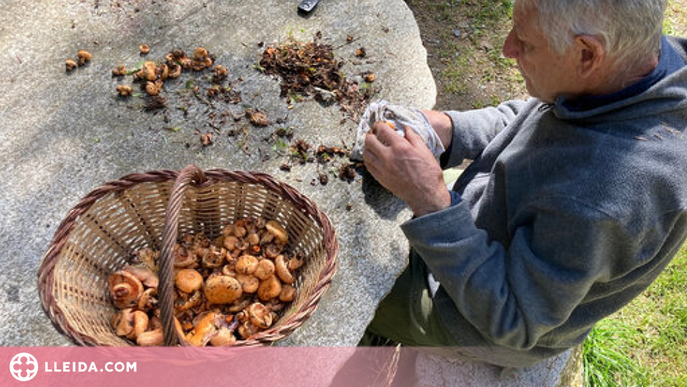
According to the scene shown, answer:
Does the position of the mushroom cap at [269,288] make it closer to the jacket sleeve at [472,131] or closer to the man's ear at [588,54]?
the jacket sleeve at [472,131]

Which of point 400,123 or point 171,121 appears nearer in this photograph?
point 400,123

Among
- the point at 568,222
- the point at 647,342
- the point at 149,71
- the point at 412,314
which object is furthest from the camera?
the point at 647,342

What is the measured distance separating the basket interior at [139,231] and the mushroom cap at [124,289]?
6cm

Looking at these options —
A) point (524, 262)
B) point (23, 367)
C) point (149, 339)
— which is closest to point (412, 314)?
point (524, 262)

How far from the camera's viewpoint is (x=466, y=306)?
167cm

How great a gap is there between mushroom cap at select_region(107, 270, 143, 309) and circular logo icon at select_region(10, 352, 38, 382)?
33 cm

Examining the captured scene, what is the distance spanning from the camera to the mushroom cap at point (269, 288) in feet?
6.11

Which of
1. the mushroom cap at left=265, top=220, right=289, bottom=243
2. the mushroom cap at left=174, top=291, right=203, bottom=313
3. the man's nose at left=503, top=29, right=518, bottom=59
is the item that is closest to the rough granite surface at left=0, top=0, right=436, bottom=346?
the mushroom cap at left=265, top=220, right=289, bottom=243

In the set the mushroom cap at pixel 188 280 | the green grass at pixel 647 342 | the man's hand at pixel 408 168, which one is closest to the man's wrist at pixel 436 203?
the man's hand at pixel 408 168

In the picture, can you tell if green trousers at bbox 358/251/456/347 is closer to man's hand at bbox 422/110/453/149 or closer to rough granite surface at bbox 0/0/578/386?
rough granite surface at bbox 0/0/578/386

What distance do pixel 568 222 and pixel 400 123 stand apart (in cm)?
89

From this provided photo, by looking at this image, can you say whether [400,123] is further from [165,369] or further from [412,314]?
[165,369]

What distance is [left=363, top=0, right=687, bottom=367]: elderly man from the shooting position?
1375 mm

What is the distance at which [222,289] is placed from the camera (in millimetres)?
1812
